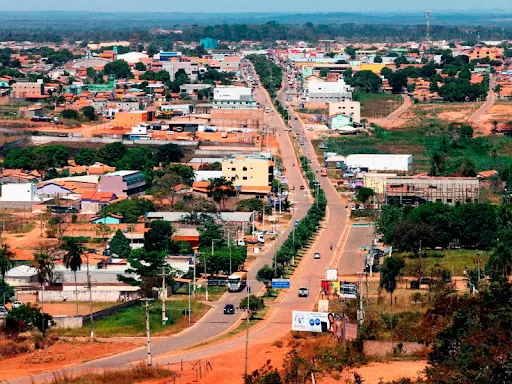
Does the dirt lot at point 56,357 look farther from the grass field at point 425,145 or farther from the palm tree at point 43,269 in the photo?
the grass field at point 425,145

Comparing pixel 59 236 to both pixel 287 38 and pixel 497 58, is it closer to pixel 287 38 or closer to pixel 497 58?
pixel 497 58

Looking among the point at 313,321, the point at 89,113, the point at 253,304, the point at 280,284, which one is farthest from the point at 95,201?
the point at 89,113

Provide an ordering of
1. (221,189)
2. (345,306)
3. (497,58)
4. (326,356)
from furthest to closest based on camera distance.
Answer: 1. (497,58)
2. (221,189)
3. (345,306)
4. (326,356)

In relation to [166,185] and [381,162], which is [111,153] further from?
[381,162]

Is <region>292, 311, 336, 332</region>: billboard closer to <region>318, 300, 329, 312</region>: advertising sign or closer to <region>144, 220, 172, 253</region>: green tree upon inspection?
<region>318, 300, 329, 312</region>: advertising sign

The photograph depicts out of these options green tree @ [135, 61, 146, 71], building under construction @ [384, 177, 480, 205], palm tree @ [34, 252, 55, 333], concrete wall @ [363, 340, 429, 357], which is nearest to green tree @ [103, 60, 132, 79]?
green tree @ [135, 61, 146, 71]

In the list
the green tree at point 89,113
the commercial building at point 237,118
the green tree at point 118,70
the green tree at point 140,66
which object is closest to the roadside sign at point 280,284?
the commercial building at point 237,118

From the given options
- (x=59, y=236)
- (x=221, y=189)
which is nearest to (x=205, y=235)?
(x=59, y=236)
